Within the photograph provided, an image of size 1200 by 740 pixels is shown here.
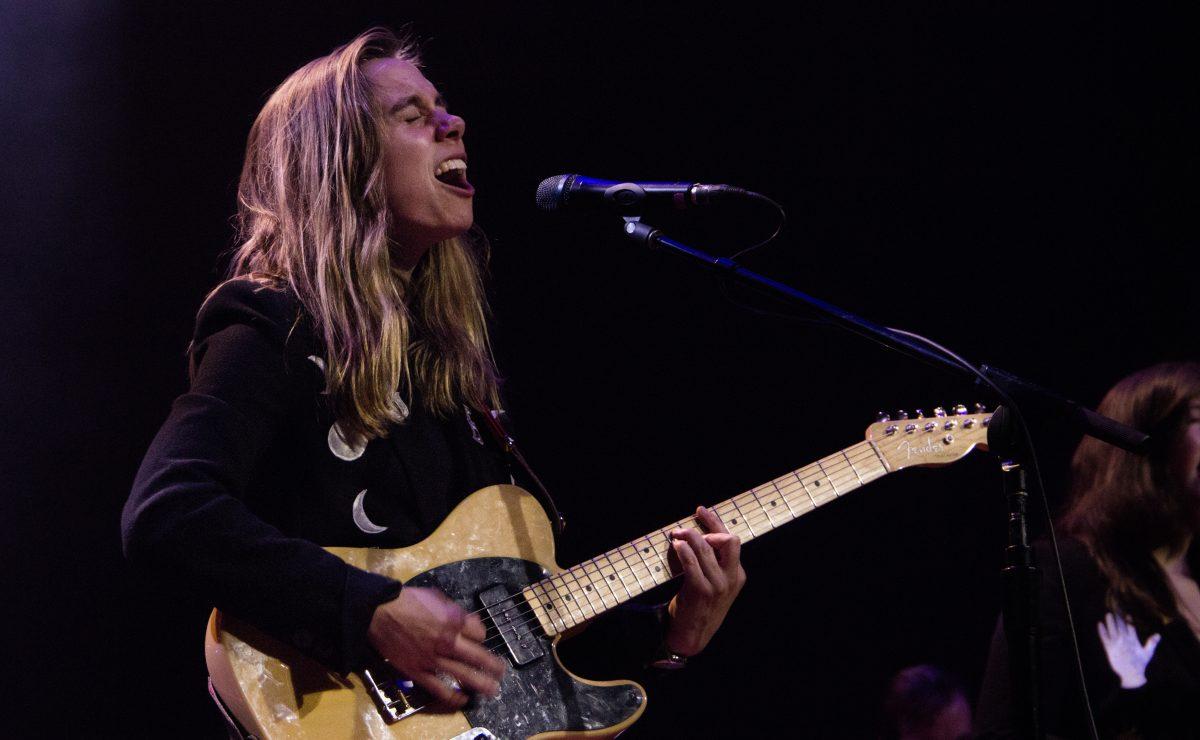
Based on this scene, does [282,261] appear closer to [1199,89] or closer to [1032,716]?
Answer: [1032,716]

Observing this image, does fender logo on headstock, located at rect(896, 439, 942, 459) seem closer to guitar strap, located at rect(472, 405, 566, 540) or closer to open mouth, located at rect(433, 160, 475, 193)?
guitar strap, located at rect(472, 405, 566, 540)

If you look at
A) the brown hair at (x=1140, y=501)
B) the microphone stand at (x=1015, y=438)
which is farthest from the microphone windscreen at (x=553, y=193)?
the brown hair at (x=1140, y=501)

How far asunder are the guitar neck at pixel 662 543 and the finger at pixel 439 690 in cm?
28

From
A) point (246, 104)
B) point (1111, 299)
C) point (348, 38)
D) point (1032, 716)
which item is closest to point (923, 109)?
point (1111, 299)

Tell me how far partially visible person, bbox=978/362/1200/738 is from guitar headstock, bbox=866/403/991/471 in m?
0.40

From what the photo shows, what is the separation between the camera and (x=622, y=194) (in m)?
2.12

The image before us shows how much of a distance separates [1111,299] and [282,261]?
3709mm

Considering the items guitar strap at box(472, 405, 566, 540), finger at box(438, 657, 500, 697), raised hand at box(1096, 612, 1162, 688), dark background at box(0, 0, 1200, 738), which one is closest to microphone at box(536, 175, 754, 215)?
guitar strap at box(472, 405, 566, 540)

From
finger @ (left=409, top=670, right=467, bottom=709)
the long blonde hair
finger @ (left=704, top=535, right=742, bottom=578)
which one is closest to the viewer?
finger @ (left=409, top=670, right=467, bottom=709)

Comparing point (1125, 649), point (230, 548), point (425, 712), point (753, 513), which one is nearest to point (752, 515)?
point (753, 513)

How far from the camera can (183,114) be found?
11.8ft

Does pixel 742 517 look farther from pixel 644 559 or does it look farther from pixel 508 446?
pixel 508 446

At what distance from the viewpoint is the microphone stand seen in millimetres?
1652

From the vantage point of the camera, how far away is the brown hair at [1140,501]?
277cm
